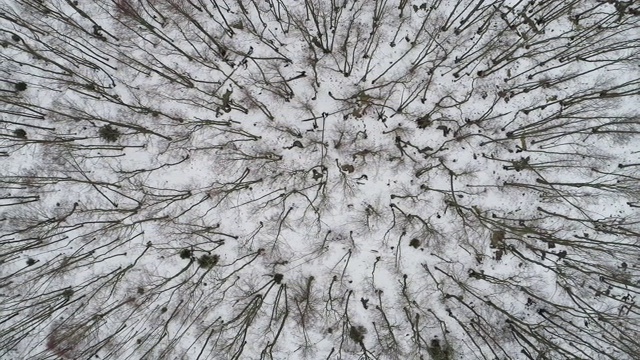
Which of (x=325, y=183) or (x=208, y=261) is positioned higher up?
(x=325, y=183)

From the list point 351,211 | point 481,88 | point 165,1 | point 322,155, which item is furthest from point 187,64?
point 481,88

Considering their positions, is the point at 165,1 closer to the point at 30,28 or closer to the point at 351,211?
the point at 30,28

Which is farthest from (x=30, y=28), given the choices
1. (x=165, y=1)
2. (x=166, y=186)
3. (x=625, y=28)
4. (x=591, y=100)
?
(x=625, y=28)

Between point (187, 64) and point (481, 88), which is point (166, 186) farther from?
point (481, 88)

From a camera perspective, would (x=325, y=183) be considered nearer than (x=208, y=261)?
Yes

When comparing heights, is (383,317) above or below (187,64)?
below

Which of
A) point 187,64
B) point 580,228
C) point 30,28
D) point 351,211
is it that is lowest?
point 580,228
